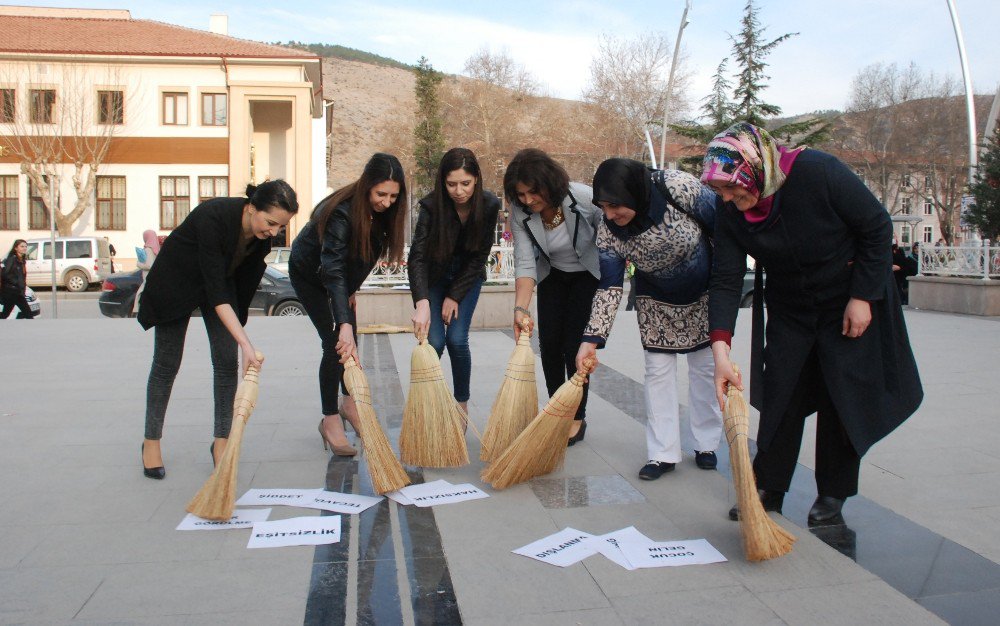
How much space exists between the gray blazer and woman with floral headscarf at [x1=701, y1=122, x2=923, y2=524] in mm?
1118

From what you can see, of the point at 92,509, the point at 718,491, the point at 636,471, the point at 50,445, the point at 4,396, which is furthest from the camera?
the point at 4,396

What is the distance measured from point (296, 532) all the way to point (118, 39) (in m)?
35.6

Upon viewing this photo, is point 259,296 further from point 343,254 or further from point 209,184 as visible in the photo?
point 209,184

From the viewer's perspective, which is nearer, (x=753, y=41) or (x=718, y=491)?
(x=718, y=491)

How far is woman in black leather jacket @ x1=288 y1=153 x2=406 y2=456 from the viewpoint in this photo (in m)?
4.13

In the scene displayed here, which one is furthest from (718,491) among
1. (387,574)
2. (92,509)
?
(92,509)

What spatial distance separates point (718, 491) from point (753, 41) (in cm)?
3259

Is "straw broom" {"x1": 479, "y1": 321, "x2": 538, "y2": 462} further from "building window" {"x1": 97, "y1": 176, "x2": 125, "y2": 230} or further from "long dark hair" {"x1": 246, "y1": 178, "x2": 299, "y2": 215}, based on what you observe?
"building window" {"x1": 97, "y1": 176, "x2": 125, "y2": 230}

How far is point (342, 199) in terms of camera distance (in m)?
4.24

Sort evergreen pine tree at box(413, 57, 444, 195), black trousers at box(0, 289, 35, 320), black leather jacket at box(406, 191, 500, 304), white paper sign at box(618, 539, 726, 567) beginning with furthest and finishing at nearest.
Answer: evergreen pine tree at box(413, 57, 444, 195), black trousers at box(0, 289, 35, 320), black leather jacket at box(406, 191, 500, 304), white paper sign at box(618, 539, 726, 567)

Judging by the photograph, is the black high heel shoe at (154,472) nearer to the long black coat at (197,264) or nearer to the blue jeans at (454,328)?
the long black coat at (197,264)

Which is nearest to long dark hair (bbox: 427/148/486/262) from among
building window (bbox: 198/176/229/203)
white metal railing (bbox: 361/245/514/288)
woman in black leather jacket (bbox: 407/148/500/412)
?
woman in black leather jacket (bbox: 407/148/500/412)

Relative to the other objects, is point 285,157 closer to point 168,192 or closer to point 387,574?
point 168,192

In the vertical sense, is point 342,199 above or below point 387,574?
above
